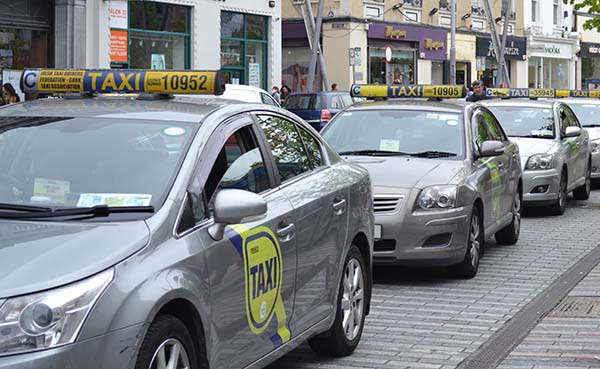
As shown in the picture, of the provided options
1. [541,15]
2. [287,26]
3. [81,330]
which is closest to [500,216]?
[81,330]

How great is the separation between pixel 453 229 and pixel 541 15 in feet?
161

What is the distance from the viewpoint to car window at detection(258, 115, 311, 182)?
6102mm

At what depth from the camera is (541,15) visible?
56656 mm

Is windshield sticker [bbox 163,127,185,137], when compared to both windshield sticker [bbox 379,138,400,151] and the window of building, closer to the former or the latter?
windshield sticker [bbox 379,138,400,151]

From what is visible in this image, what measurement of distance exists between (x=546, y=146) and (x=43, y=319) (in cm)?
1241

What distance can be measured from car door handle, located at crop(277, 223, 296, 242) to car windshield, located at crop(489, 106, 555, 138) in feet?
34.7

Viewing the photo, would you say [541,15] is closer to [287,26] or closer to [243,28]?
[287,26]

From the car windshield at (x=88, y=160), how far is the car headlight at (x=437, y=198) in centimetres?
467

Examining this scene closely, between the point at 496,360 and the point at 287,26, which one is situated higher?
the point at 287,26

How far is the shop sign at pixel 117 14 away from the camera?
89.9ft

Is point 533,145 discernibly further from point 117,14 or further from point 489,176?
point 117,14

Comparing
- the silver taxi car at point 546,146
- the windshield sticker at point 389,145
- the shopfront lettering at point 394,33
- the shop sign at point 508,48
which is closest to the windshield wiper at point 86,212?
the windshield sticker at point 389,145

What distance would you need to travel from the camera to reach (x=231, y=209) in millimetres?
4883

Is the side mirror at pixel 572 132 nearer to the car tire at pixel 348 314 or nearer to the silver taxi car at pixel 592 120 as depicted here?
the silver taxi car at pixel 592 120
